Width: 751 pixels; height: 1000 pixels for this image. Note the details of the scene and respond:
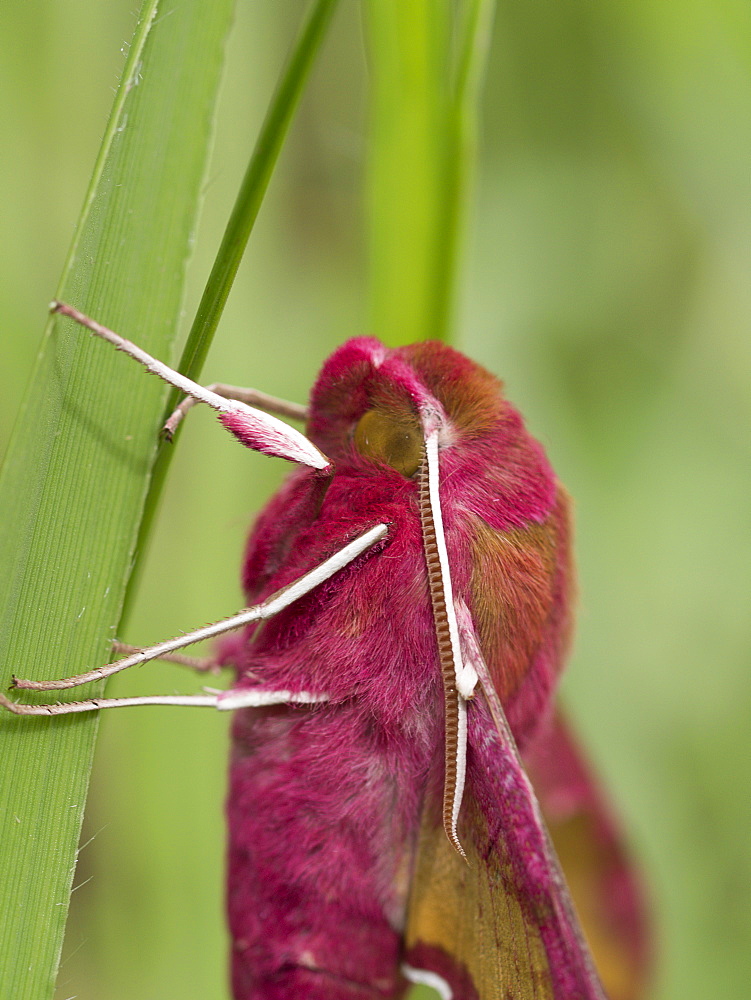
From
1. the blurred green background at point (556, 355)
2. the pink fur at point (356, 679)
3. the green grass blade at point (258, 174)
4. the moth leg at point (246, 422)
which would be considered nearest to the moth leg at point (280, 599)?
the pink fur at point (356, 679)

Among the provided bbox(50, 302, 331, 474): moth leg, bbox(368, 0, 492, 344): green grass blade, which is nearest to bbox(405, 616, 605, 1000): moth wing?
bbox(50, 302, 331, 474): moth leg

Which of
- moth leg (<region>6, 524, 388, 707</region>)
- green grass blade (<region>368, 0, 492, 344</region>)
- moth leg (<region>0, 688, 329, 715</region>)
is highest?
green grass blade (<region>368, 0, 492, 344</region>)

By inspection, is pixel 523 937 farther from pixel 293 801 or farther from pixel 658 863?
pixel 658 863

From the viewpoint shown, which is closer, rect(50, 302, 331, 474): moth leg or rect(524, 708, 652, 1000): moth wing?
rect(50, 302, 331, 474): moth leg

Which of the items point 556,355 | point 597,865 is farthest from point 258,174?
point 556,355

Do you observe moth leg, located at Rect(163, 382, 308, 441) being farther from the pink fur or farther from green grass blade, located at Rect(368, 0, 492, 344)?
green grass blade, located at Rect(368, 0, 492, 344)

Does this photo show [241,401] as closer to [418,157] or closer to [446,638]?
[446,638]

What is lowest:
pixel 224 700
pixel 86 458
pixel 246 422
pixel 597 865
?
pixel 597 865

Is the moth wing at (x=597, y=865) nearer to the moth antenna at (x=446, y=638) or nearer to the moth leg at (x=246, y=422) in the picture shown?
the moth antenna at (x=446, y=638)
